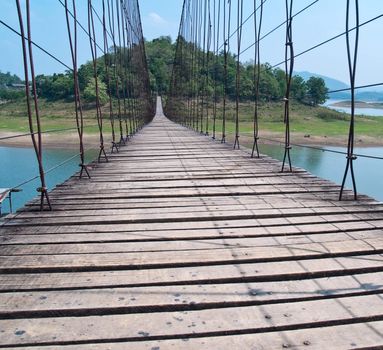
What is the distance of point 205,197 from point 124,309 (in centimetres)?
120

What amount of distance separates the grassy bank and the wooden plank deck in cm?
2527

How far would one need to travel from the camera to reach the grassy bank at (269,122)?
31938 mm

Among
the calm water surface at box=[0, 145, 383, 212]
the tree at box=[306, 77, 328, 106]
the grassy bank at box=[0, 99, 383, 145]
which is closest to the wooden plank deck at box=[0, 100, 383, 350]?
the tree at box=[306, 77, 328, 106]

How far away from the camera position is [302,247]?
1411 millimetres

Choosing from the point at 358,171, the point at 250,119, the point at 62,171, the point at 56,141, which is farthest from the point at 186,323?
the point at 250,119

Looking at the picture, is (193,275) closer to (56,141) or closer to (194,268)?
(194,268)

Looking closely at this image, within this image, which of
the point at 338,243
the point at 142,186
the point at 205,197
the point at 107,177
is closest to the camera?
the point at 338,243

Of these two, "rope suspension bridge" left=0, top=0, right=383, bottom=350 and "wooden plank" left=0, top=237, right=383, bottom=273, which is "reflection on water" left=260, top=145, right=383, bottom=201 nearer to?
"rope suspension bridge" left=0, top=0, right=383, bottom=350

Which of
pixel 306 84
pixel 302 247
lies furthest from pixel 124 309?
pixel 306 84

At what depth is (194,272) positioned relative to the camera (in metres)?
1.23

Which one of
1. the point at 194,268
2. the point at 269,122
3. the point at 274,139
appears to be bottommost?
the point at 274,139

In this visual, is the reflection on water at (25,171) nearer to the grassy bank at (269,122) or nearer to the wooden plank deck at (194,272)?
the grassy bank at (269,122)

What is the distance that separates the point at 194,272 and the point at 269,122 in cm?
3893

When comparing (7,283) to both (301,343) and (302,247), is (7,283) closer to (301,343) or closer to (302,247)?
(301,343)
